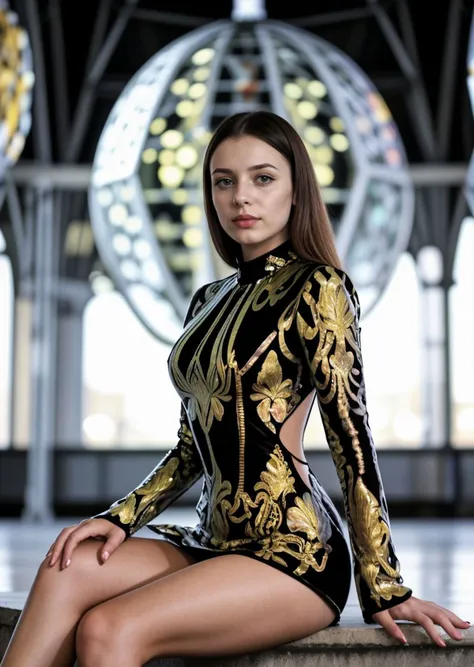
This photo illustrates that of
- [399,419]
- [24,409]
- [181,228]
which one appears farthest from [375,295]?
[24,409]

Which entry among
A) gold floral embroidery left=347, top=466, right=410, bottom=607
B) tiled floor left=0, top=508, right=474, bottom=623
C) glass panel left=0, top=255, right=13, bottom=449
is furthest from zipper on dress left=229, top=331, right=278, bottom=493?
glass panel left=0, top=255, right=13, bottom=449

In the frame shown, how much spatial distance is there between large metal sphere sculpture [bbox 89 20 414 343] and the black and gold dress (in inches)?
283

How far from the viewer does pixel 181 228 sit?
9.65 meters

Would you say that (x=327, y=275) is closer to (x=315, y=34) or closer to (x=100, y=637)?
(x=100, y=637)

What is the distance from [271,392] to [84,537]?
1.47ft

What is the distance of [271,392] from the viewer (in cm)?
223

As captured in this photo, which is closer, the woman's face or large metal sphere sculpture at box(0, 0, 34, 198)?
the woman's face

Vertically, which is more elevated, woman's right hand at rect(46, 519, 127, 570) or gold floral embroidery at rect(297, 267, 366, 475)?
gold floral embroidery at rect(297, 267, 366, 475)

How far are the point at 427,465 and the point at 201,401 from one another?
9637 millimetres

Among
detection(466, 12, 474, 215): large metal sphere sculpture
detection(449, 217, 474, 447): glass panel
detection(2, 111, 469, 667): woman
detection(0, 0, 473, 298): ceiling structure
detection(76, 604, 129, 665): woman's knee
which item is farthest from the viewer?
detection(449, 217, 474, 447): glass panel

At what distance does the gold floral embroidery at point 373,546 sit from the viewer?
2.11 metres

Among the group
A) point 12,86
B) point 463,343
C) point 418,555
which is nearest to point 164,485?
point 418,555

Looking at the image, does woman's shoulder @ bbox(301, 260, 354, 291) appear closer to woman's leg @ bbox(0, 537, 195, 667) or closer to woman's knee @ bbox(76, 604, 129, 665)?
woman's leg @ bbox(0, 537, 195, 667)

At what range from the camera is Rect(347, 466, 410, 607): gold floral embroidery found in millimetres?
2113
